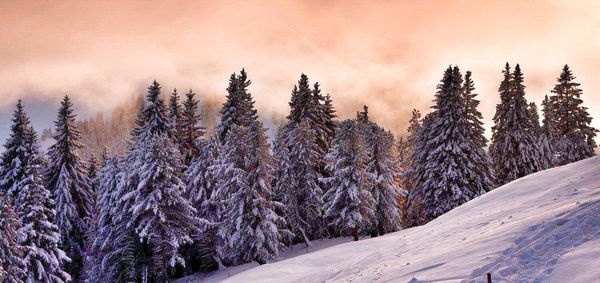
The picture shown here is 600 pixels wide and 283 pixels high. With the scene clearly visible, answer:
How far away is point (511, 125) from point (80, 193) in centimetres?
4370

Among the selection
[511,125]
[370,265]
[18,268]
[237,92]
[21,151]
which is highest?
[237,92]

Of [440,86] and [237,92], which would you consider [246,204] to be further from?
[440,86]

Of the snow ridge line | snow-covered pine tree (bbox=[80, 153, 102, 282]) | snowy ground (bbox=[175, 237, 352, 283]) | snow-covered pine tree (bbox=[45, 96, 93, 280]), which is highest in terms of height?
snow-covered pine tree (bbox=[45, 96, 93, 280])

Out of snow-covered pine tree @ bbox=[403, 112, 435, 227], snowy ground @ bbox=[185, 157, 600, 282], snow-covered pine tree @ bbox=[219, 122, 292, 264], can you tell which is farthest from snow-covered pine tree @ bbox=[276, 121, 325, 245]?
snowy ground @ bbox=[185, 157, 600, 282]

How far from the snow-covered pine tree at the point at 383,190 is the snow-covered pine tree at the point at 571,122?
17.3 metres

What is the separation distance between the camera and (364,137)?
45.5m

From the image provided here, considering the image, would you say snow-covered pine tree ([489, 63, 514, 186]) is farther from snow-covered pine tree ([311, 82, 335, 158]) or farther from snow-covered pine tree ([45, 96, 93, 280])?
snow-covered pine tree ([45, 96, 93, 280])

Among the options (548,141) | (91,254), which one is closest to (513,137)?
(548,141)

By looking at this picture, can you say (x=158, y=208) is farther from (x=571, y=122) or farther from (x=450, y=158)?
(x=571, y=122)

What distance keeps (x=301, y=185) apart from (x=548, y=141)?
30.6 m

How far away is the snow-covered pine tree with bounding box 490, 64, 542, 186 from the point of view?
1726 inches

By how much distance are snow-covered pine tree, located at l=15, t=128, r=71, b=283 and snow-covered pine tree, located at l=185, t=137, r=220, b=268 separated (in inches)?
501

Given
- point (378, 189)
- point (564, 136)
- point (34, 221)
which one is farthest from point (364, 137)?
point (34, 221)

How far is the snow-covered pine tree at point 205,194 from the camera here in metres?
40.6
